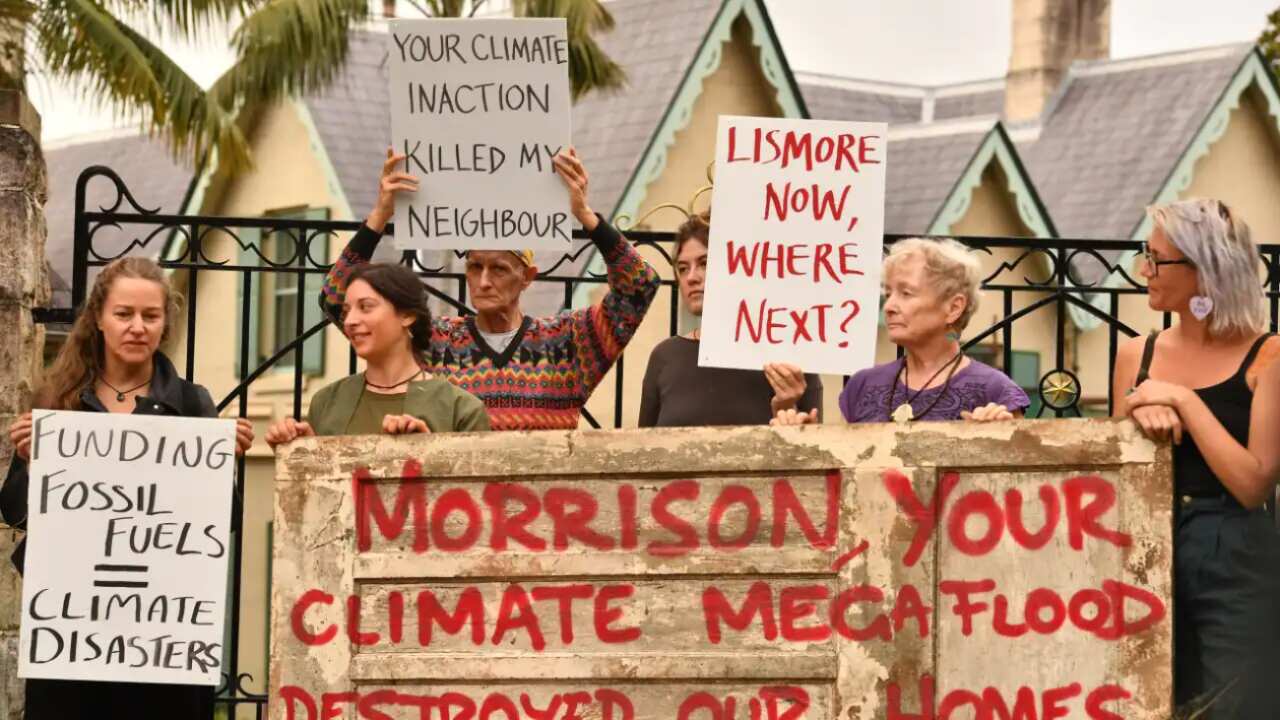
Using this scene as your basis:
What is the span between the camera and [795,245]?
22.2 ft

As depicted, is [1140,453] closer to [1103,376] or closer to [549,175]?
[549,175]

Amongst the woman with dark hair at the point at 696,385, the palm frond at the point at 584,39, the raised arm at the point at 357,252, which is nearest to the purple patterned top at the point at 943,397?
the woman with dark hair at the point at 696,385

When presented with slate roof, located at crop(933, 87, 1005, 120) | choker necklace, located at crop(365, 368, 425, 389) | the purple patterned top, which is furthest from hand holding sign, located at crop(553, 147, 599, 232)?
slate roof, located at crop(933, 87, 1005, 120)

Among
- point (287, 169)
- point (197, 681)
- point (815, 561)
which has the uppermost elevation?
point (287, 169)

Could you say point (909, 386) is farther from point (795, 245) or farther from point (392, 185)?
point (392, 185)

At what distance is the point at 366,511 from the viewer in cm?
645

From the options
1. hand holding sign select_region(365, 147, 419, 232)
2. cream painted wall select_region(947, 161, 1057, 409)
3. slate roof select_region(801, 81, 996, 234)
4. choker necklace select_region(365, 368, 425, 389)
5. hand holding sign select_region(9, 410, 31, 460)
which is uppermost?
slate roof select_region(801, 81, 996, 234)

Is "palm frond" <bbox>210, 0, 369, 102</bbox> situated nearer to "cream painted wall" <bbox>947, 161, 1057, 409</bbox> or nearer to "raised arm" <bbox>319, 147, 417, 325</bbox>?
"cream painted wall" <bbox>947, 161, 1057, 409</bbox>

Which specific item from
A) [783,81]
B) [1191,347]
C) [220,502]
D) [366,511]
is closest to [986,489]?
[1191,347]

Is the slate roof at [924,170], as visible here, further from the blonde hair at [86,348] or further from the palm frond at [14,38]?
the blonde hair at [86,348]

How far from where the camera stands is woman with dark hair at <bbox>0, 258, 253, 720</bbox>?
6.88 meters

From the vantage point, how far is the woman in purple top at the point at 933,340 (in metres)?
6.53

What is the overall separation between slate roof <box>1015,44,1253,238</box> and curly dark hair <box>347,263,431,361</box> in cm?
1991

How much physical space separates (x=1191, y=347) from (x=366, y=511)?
2240 millimetres
